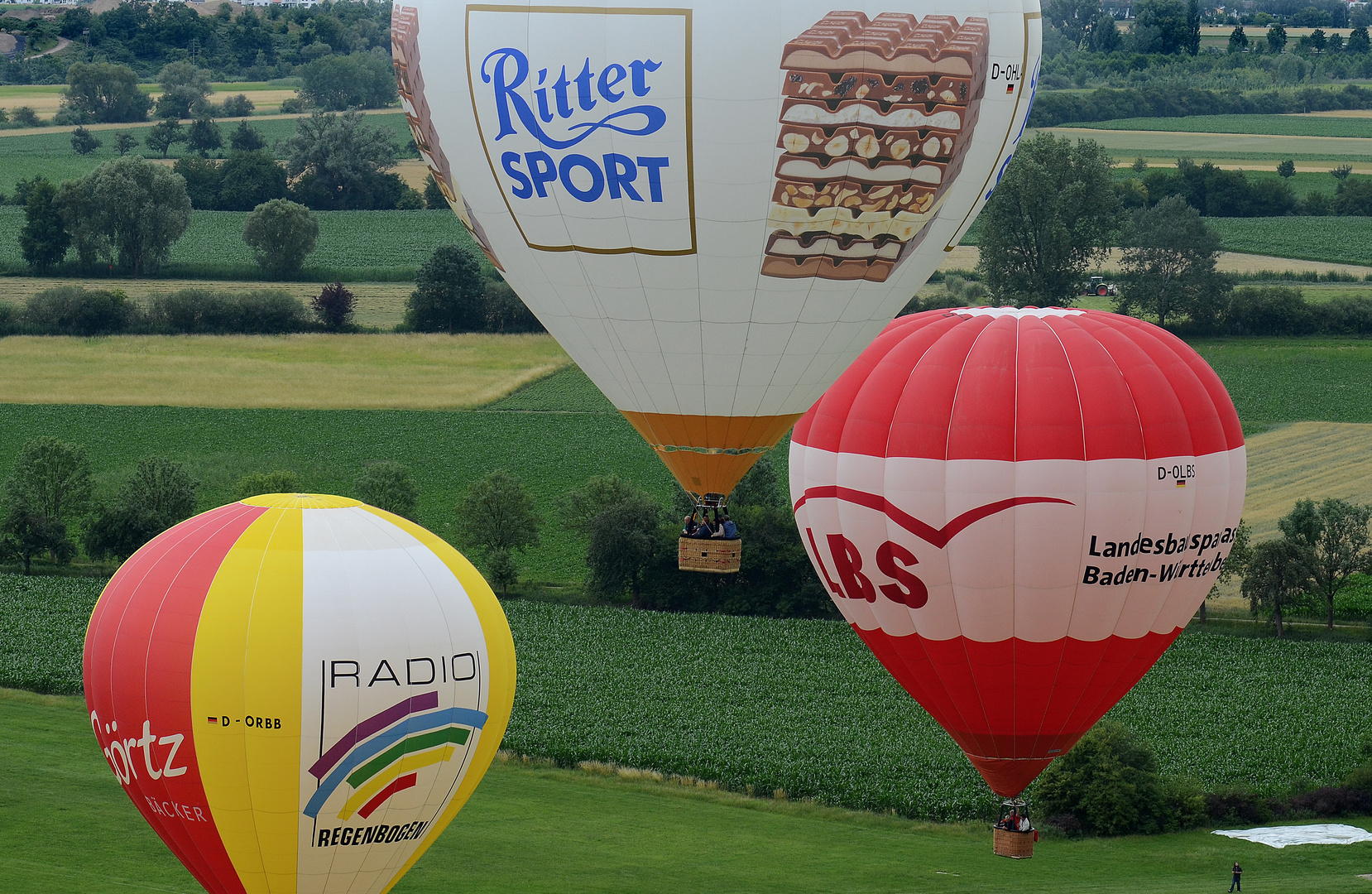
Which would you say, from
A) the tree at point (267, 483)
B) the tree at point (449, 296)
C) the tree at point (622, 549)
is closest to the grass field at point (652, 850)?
the tree at point (622, 549)

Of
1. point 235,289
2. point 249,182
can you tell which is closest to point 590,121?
point 235,289

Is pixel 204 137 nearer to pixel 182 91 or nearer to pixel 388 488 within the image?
pixel 182 91

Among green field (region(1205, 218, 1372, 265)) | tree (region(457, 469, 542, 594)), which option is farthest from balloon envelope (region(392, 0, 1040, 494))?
green field (region(1205, 218, 1372, 265))

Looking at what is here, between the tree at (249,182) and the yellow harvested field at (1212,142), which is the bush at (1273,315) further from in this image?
the tree at (249,182)

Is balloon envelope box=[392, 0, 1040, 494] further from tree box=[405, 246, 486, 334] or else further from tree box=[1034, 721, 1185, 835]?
tree box=[405, 246, 486, 334]

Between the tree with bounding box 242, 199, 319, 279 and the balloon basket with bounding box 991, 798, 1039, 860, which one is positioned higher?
the tree with bounding box 242, 199, 319, 279

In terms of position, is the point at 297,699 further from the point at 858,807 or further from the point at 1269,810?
the point at 1269,810

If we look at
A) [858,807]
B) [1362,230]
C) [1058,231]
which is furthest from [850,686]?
[1362,230]
